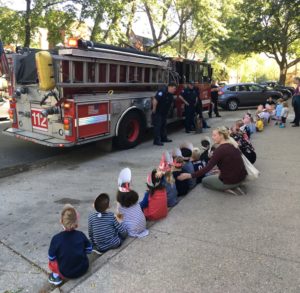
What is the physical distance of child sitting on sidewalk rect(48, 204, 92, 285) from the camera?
2.91 m

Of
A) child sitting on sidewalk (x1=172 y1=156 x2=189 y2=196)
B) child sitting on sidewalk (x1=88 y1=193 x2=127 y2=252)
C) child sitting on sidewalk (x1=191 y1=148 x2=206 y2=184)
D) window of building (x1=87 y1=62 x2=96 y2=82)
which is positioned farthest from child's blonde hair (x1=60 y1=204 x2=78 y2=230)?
window of building (x1=87 y1=62 x2=96 y2=82)

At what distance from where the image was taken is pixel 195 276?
9.81 feet

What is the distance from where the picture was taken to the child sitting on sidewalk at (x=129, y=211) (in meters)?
3.71

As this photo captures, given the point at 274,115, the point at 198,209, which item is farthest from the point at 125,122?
the point at 274,115

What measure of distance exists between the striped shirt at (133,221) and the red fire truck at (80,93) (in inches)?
129

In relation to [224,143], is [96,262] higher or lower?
lower

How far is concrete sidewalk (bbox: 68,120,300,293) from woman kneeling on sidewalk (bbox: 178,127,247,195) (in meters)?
0.20

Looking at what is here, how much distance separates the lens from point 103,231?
341cm

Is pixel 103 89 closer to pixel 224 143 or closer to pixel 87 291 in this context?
pixel 224 143

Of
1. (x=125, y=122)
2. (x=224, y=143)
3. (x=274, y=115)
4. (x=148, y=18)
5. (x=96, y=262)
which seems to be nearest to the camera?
(x=96, y=262)

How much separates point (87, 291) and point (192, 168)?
2736mm

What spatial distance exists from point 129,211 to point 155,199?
49 cm

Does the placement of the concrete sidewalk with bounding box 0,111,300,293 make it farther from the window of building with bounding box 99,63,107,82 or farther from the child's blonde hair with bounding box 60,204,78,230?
the window of building with bounding box 99,63,107,82

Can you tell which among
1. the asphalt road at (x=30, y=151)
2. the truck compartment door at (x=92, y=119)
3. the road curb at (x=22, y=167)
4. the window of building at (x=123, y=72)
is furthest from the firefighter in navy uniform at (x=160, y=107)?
the road curb at (x=22, y=167)
